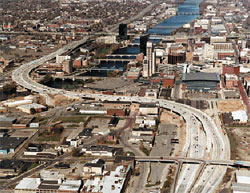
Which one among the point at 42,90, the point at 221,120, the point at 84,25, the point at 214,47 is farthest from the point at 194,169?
the point at 84,25

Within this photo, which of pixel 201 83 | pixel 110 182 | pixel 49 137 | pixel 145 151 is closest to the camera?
pixel 110 182

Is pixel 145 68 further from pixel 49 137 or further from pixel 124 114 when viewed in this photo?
pixel 49 137

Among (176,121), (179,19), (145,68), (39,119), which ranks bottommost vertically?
(176,121)

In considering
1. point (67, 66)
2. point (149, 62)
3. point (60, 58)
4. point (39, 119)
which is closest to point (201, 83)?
point (149, 62)

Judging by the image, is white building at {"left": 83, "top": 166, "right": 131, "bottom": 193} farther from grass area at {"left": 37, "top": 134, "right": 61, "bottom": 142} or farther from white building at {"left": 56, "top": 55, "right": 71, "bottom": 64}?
white building at {"left": 56, "top": 55, "right": 71, "bottom": 64}

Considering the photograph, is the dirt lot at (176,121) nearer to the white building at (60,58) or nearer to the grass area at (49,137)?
the grass area at (49,137)

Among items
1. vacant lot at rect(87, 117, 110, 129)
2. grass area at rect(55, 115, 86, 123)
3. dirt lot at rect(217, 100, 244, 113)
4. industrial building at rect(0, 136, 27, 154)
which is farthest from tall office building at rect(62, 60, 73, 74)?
industrial building at rect(0, 136, 27, 154)
